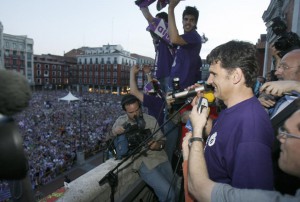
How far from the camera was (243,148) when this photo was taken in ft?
4.73

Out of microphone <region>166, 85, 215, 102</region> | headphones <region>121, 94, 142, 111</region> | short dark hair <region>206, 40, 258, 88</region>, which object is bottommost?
headphones <region>121, 94, 142, 111</region>

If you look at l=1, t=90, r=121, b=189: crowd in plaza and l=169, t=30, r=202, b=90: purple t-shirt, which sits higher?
l=169, t=30, r=202, b=90: purple t-shirt

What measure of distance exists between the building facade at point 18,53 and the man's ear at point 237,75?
72.5m

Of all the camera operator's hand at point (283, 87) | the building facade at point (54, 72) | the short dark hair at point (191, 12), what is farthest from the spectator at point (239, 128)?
the building facade at point (54, 72)

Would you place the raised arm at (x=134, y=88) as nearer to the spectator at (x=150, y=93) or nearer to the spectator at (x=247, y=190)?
the spectator at (x=150, y=93)

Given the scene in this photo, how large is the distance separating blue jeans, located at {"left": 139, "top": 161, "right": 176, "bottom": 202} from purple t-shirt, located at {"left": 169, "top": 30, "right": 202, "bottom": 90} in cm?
132

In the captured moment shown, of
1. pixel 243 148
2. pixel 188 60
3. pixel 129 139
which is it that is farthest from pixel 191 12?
pixel 243 148

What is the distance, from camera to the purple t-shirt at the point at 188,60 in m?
3.52

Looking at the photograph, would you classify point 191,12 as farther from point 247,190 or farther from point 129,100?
point 247,190

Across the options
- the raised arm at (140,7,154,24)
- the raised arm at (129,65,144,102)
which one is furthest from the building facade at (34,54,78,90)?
the raised arm at (140,7,154,24)

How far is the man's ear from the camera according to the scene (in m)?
1.77

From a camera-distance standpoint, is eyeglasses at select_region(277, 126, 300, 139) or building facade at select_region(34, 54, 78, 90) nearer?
eyeglasses at select_region(277, 126, 300, 139)

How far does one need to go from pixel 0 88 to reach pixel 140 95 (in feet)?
11.1

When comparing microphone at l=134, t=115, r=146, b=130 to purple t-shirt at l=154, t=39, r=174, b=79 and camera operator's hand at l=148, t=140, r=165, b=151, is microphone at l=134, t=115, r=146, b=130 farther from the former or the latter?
purple t-shirt at l=154, t=39, r=174, b=79
